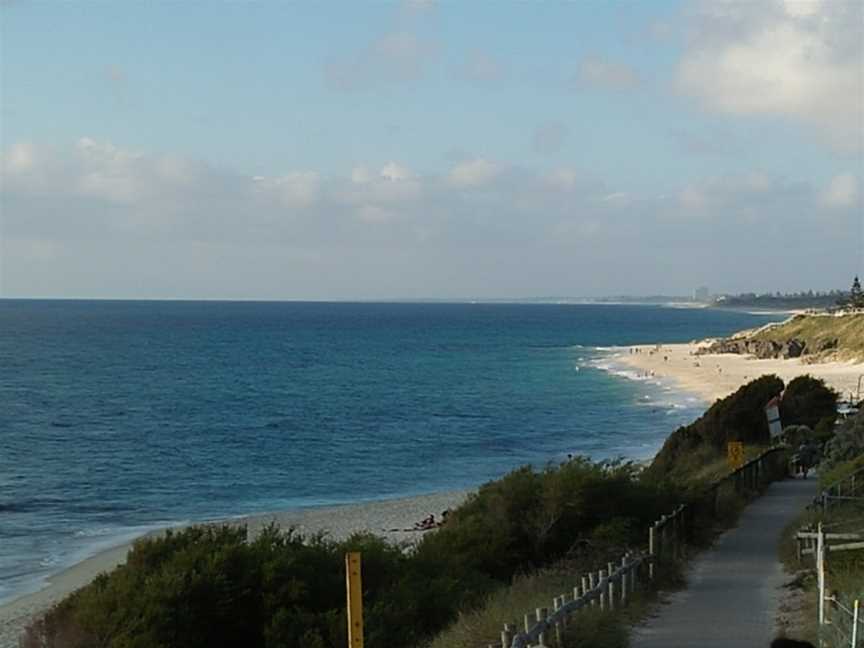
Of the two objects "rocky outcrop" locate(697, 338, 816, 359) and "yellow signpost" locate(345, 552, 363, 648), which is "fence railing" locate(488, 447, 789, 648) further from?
"rocky outcrop" locate(697, 338, 816, 359)

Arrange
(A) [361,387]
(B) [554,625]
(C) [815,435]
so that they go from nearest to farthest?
(B) [554,625] → (C) [815,435] → (A) [361,387]

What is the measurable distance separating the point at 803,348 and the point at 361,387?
41.5m

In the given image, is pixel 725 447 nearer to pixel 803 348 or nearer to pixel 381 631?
pixel 381 631

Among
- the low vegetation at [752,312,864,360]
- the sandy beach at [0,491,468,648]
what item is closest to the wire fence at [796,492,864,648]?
the sandy beach at [0,491,468,648]

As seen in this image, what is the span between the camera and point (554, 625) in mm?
12242

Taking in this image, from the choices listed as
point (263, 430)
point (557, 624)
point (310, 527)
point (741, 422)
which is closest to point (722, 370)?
point (263, 430)

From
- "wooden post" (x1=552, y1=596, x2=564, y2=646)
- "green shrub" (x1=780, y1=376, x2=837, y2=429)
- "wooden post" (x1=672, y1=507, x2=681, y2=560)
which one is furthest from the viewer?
"green shrub" (x1=780, y1=376, x2=837, y2=429)

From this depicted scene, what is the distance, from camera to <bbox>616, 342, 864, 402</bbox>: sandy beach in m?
79.8

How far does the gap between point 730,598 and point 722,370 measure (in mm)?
85150

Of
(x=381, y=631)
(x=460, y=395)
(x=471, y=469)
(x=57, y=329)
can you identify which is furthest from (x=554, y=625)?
(x=57, y=329)

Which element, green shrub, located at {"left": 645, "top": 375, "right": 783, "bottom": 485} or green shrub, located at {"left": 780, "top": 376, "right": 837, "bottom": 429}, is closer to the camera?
green shrub, located at {"left": 645, "top": 375, "right": 783, "bottom": 485}

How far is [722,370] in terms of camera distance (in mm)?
99188

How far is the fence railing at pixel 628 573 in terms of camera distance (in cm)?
1168

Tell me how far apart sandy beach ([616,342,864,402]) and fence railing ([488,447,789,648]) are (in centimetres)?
4111
